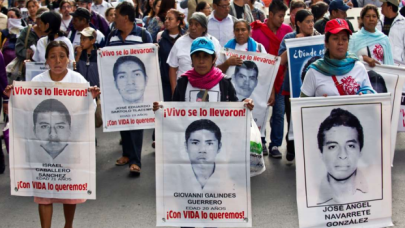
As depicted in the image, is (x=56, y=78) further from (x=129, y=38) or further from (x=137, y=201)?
(x=129, y=38)

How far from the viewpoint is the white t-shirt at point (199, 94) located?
5402 millimetres

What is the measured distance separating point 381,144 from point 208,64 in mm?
1407

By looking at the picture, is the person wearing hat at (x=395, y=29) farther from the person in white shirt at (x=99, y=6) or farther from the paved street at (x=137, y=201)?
the person in white shirt at (x=99, y=6)

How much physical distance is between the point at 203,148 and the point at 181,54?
2.85 meters

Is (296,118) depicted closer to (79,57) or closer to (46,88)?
(46,88)

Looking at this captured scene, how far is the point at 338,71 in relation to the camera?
524cm

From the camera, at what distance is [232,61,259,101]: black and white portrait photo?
787 centimetres

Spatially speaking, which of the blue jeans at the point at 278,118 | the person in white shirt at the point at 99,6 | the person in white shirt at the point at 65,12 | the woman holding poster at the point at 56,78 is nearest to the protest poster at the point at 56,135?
the woman holding poster at the point at 56,78

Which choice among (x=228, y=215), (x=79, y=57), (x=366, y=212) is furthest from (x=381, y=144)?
(x=79, y=57)

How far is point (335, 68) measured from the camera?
206 inches

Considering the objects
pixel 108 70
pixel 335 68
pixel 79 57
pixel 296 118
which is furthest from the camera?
pixel 79 57

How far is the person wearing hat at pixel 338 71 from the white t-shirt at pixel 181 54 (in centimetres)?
258

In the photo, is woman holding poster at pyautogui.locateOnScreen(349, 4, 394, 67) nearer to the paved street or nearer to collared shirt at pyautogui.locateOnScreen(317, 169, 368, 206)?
the paved street

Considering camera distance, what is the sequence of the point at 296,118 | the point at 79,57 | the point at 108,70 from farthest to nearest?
the point at 79,57 → the point at 108,70 → the point at 296,118
